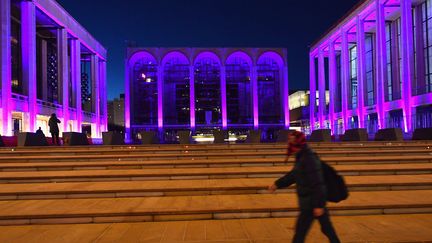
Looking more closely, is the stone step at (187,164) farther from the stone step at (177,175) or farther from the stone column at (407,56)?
the stone column at (407,56)

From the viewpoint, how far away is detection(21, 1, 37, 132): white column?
3756cm

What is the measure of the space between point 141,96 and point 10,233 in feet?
217

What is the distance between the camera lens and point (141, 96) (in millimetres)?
72000

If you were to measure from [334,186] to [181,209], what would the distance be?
3.63 meters

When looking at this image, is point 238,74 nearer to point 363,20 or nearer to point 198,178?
point 363,20

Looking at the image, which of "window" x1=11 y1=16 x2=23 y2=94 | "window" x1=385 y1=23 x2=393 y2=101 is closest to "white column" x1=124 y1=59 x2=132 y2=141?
"window" x1=11 y1=16 x2=23 y2=94

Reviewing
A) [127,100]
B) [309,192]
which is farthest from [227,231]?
[127,100]

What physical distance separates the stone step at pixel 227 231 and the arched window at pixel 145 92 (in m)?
64.5

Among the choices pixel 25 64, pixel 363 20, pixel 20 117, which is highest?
pixel 363 20

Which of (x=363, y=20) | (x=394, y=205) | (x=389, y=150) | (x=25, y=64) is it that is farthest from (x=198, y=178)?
(x=363, y=20)

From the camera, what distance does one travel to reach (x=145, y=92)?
2837 inches

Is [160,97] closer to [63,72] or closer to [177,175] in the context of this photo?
[63,72]

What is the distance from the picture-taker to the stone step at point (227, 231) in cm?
625

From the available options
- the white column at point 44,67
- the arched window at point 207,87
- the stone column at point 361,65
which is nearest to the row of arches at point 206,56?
the arched window at point 207,87
